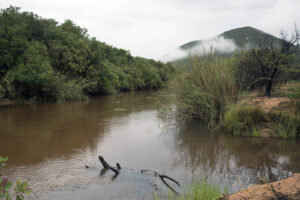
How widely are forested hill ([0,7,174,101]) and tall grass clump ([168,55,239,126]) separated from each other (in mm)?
4486

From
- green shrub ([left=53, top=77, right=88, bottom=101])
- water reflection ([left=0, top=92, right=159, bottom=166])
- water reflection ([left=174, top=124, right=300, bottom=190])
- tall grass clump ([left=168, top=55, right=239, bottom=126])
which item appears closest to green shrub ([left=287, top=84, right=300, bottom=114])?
water reflection ([left=174, top=124, right=300, bottom=190])

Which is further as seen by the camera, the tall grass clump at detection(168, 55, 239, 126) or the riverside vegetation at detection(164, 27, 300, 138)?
the tall grass clump at detection(168, 55, 239, 126)

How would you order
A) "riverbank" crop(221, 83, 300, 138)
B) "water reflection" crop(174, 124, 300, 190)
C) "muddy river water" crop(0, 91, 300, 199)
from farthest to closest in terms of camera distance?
"riverbank" crop(221, 83, 300, 138) < "water reflection" crop(174, 124, 300, 190) < "muddy river water" crop(0, 91, 300, 199)

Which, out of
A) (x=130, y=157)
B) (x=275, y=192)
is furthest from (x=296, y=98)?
(x=275, y=192)

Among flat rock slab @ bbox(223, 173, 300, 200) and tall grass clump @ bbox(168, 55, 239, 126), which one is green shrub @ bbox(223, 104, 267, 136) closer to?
tall grass clump @ bbox(168, 55, 239, 126)

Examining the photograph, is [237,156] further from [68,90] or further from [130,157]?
[68,90]

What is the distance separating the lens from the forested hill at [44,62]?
15.9 metres

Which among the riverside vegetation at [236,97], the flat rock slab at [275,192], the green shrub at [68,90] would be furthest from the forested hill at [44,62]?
the flat rock slab at [275,192]

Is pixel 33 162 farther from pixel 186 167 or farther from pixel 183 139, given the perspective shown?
pixel 183 139

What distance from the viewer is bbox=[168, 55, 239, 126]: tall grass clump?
8.40 m

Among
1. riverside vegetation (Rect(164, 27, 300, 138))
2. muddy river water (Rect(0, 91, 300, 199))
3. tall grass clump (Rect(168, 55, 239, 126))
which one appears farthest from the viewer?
tall grass clump (Rect(168, 55, 239, 126))

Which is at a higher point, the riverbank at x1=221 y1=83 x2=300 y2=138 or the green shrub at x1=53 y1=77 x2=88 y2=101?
the green shrub at x1=53 y1=77 x2=88 y2=101

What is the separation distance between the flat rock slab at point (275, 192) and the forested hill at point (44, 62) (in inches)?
423

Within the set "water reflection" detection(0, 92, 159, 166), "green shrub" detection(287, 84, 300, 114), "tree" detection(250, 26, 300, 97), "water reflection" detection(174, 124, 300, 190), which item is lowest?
"water reflection" detection(174, 124, 300, 190)
